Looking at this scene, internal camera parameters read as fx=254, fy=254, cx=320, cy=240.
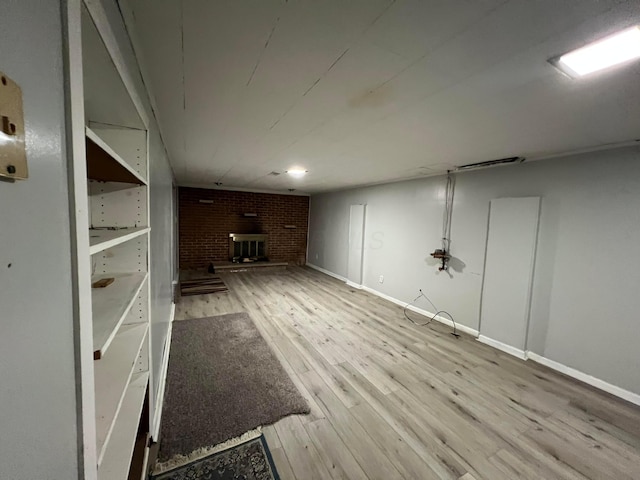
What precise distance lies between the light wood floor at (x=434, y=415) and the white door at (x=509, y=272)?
0.82ft

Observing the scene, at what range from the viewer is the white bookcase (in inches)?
29.8

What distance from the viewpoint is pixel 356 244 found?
5480mm

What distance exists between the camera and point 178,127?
2.13 meters

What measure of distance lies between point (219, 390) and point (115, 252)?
142 centimetres

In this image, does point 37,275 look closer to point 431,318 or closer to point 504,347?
point 504,347

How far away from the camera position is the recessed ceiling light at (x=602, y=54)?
97cm

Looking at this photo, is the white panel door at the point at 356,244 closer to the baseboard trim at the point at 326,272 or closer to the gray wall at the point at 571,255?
the baseboard trim at the point at 326,272

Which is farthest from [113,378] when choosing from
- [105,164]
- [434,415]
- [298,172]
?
[298,172]

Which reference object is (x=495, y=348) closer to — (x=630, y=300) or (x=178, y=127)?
(x=630, y=300)

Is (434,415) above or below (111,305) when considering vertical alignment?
below

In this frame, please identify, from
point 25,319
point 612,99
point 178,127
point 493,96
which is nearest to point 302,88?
point 493,96

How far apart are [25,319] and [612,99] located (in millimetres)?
2471

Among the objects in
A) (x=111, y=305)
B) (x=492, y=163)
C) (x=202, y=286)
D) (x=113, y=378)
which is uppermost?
(x=492, y=163)

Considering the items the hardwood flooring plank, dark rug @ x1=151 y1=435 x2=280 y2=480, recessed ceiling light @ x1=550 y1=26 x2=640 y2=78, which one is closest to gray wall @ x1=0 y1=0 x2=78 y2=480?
dark rug @ x1=151 y1=435 x2=280 y2=480
